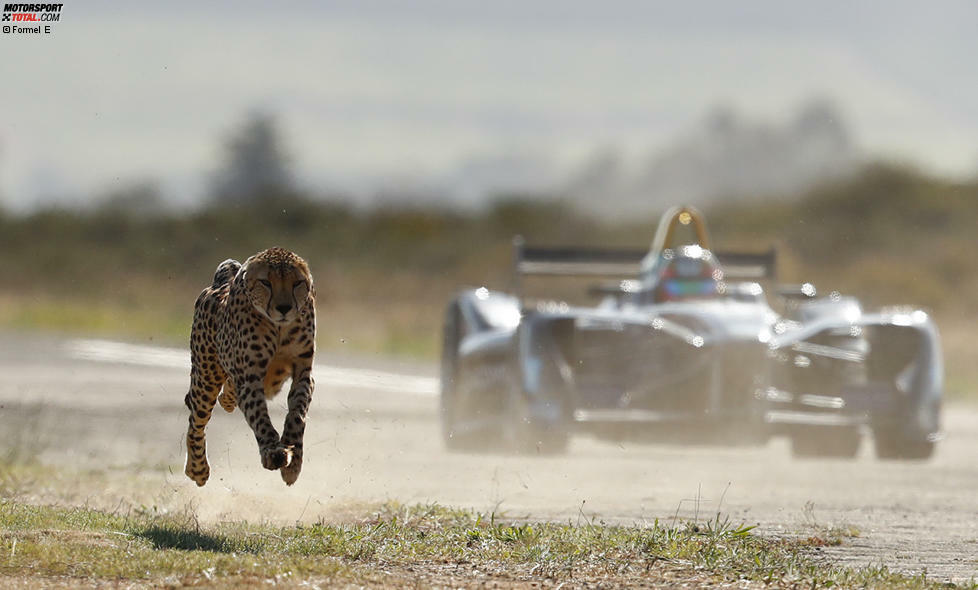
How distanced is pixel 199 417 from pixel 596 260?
6988 millimetres

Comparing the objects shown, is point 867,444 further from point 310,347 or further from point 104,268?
point 104,268

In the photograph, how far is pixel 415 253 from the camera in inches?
1918

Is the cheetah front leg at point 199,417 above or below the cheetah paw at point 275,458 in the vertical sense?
above

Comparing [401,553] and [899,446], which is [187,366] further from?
[401,553]

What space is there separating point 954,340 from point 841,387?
732 inches

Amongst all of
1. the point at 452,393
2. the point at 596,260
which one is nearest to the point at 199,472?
the point at 452,393

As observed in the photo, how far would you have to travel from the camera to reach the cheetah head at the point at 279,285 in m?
8.36

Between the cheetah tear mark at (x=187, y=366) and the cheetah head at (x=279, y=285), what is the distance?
1191 centimetres

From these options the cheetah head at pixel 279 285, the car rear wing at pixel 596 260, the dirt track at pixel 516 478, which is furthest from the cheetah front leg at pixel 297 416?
the car rear wing at pixel 596 260

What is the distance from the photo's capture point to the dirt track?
10.7 meters

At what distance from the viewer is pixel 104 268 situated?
38.3 meters

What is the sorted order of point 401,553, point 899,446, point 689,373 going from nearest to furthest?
point 401,553 → point 689,373 → point 899,446

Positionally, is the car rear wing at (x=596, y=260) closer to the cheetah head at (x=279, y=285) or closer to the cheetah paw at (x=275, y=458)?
the cheetah head at (x=279, y=285)

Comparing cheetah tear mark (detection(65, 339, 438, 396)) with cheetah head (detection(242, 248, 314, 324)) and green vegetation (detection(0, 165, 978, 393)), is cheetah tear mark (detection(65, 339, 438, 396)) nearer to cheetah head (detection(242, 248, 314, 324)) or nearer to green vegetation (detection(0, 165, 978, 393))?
green vegetation (detection(0, 165, 978, 393))
